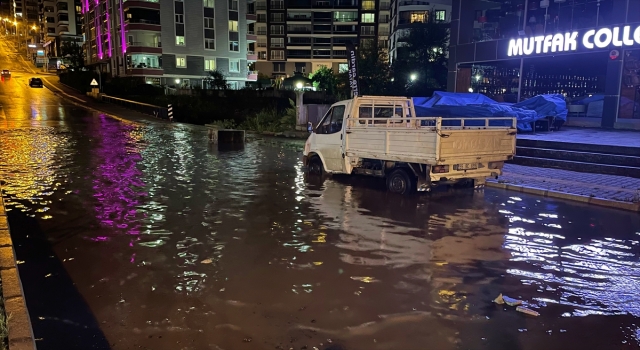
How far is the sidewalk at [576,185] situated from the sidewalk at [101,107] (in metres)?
26.0

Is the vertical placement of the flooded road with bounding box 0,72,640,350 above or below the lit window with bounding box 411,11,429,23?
below

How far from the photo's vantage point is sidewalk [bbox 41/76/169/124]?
35231mm

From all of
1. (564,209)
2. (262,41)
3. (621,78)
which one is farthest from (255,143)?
(262,41)

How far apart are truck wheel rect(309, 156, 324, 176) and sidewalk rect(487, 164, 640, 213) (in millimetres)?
4380

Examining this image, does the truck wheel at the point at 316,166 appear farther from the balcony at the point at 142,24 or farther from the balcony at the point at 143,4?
the balcony at the point at 143,4

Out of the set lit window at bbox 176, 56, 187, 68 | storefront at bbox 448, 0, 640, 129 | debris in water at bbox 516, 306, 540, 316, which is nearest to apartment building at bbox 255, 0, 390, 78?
lit window at bbox 176, 56, 187, 68

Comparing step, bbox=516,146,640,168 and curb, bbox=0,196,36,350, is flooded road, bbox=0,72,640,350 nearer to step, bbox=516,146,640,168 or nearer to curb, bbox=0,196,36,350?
curb, bbox=0,196,36,350

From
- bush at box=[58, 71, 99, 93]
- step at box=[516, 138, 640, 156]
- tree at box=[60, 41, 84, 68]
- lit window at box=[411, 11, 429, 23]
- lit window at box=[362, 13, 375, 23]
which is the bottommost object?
step at box=[516, 138, 640, 156]

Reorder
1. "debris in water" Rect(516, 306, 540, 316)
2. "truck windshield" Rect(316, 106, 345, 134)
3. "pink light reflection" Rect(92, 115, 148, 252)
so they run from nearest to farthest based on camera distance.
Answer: "debris in water" Rect(516, 306, 540, 316)
"pink light reflection" Rect(92, 115, 148, 252)
"truck windshield" Rect(316, 106, 345, 134)

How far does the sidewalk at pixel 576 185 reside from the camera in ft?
34.1

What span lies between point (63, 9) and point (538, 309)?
146 metres

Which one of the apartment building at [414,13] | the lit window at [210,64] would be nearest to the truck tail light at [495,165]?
the apartment building at [414,13]

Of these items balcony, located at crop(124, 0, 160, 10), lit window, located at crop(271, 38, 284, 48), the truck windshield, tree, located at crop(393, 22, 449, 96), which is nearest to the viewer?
the truck windshield

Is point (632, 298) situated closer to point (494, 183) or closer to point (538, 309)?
point (538, 309)
